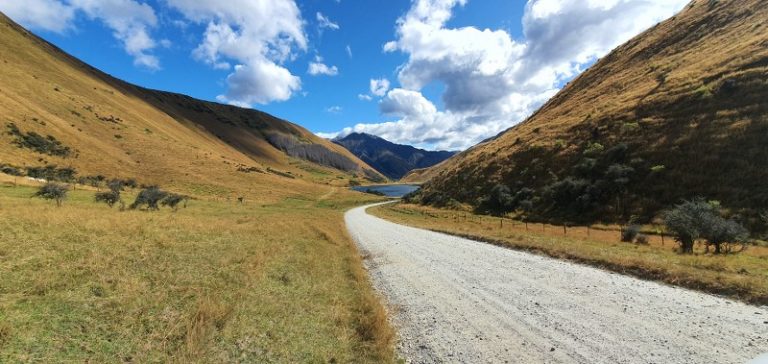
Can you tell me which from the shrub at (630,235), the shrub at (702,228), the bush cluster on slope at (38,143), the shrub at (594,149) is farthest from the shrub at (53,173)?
the shrub at (594,149)

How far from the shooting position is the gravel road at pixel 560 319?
7.69 metres

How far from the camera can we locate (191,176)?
3465 inches

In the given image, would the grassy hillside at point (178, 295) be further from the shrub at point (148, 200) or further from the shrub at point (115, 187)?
the shrub at point (115, 187)

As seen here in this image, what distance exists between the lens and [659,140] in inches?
1778

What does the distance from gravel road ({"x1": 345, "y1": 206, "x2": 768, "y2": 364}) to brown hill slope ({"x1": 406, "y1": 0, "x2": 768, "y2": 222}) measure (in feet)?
96.4

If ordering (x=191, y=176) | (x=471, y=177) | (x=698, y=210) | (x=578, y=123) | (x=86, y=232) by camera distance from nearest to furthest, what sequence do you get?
(x=86, y=232) → (x=698, y=210) → (x=578, y=123) → (x=471, y=177) → (x=191, y=176)

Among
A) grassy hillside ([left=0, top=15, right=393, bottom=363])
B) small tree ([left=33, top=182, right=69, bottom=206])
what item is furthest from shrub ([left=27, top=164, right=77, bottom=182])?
grassy hillside ([left=0, top=15, right=393, bottom=363])

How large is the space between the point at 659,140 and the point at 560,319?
154 ft

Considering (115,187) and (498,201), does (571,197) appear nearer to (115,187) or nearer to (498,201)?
(498,201)

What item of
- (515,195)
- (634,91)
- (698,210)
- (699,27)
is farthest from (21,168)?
(699,27)

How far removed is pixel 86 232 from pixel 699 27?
342ft

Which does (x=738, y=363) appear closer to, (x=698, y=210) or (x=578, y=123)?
(x=698, y=210)

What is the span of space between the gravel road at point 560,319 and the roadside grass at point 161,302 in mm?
1311

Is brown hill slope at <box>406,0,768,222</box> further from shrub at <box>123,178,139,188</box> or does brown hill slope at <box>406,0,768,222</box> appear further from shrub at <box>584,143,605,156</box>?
shrub at <box>123,178,139,188</box>
